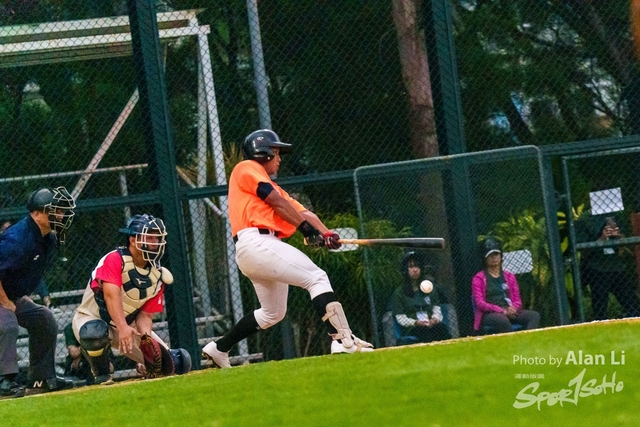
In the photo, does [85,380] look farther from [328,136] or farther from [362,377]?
[362,377]

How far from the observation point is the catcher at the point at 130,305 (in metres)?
9.51

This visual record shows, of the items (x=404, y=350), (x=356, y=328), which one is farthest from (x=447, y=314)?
(x=404, y=350)

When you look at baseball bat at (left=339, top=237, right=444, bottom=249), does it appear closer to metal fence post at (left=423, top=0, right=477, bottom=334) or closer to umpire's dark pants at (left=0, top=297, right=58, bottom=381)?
metal fence post at (left=423, top=0, right=477, bottom=334)

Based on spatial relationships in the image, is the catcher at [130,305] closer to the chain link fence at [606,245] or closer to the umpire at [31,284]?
the umpire at [31,284]

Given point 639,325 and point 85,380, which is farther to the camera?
point 85,380

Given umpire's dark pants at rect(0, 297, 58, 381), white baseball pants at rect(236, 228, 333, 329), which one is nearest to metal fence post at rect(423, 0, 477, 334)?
white baseball pants at rect(236, 228, 333, 329)

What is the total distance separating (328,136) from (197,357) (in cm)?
241

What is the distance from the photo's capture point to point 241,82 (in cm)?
1224

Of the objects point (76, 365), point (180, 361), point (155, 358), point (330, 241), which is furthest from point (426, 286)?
point (76, 365)

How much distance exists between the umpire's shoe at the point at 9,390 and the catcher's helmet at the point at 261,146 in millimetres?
2526

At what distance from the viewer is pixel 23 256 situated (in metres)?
9.73

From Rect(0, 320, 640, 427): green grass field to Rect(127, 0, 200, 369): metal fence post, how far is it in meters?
2.19

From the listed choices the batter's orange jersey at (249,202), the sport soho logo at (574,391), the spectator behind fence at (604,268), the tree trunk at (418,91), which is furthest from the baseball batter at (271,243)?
the spectator behind fence at (604,268)

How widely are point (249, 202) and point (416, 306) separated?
201 cm
